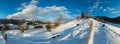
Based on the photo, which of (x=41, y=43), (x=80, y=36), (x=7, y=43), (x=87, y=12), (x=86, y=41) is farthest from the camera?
(x=87, y=12)

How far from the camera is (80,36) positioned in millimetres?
7230

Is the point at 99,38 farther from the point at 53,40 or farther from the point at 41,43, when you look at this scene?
the point at 41,43

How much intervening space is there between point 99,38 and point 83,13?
28.3ft

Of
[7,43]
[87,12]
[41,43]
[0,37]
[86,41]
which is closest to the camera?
[7,43]

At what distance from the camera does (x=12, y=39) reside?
5617 millimetres

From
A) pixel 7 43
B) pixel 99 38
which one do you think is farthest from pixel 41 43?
pixel 99 38

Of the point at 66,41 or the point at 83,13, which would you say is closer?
the point at 66,41

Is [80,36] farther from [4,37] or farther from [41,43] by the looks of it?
[4,37]

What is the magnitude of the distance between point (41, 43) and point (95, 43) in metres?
1.38

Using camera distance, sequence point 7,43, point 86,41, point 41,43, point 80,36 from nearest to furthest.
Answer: point 7,43 → point 41,43 → point 86,41 → point 80,36

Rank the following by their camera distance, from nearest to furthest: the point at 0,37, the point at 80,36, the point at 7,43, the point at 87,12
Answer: the point at 7,43
the point at 0,37
the point at 80,36
the point at 87,12

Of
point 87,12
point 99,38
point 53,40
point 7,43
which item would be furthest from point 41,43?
point 87,12

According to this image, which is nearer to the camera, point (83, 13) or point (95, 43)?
point (95, 43)

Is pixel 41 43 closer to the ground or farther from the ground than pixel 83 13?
closer to the ground
